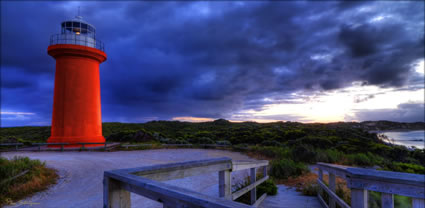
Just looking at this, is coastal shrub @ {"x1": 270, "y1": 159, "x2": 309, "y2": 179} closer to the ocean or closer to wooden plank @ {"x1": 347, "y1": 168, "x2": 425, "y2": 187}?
wooden plank @ {"x1": 347, "y1": 168, "x2": 425, "y2": 187}

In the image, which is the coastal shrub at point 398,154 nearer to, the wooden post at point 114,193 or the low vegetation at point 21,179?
Result: the wooden post at point 114,193

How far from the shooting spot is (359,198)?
2.50 m

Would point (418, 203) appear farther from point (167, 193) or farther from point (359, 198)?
point (167, 193)

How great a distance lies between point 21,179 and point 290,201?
7.74 meters

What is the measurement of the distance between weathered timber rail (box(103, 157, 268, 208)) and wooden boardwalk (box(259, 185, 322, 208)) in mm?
2906

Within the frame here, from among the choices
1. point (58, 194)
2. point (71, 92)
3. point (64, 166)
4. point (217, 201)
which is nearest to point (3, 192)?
point (58, 194)

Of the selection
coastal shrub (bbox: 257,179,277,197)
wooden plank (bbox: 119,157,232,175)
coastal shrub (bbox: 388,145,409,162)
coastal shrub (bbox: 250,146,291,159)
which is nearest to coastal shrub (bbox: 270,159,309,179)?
coastal shrub (bbox: 257,179,277,197)

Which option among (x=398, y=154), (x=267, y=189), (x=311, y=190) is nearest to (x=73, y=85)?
(x=267, y=189)

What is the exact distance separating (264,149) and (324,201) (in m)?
10.0

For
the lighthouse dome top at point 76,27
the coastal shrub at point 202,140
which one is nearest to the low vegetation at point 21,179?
the lighthouse dome top at point 76,27

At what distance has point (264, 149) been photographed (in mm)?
15445

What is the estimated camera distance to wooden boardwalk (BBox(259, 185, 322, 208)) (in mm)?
5627

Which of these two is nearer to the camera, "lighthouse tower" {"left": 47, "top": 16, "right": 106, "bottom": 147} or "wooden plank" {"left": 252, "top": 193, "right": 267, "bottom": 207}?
"wooden plank" {"left": 252, "top": 193, "right": 267, "bottom": 207}

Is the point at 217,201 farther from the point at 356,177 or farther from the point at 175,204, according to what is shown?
the point at 356,177
